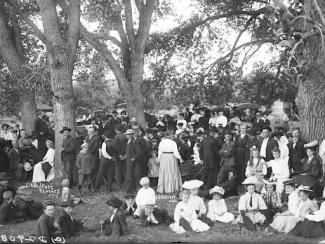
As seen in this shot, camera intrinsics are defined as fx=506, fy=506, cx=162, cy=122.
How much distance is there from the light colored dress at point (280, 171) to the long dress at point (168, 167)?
2.56 meters

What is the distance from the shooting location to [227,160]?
40.2ft

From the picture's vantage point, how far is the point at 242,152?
12344 millimetres

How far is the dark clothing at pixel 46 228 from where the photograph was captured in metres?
8.72

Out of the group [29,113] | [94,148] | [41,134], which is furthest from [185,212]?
[29,113]

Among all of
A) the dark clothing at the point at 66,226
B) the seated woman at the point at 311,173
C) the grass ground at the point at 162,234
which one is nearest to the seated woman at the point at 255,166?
the seated woman at the point at 311,173

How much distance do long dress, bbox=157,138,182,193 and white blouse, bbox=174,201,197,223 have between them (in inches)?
118

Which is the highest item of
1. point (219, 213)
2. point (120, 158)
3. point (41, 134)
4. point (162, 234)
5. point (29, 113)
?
point (29, 113)

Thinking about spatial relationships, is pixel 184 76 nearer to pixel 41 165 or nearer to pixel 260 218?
pixel 41 165

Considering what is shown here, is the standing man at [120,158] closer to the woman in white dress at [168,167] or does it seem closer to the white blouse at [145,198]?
the woman in white dress at [168,167]

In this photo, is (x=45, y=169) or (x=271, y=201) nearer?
(x=271, y=201)

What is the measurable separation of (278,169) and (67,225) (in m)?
4.86

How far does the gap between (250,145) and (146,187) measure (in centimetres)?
316

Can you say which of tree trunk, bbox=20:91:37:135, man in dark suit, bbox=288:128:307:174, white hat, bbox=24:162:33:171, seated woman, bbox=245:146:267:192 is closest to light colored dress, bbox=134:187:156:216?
seated woman, bbox=245:146:267:192

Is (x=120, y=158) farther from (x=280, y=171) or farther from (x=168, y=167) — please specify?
(x=280, y=171)
